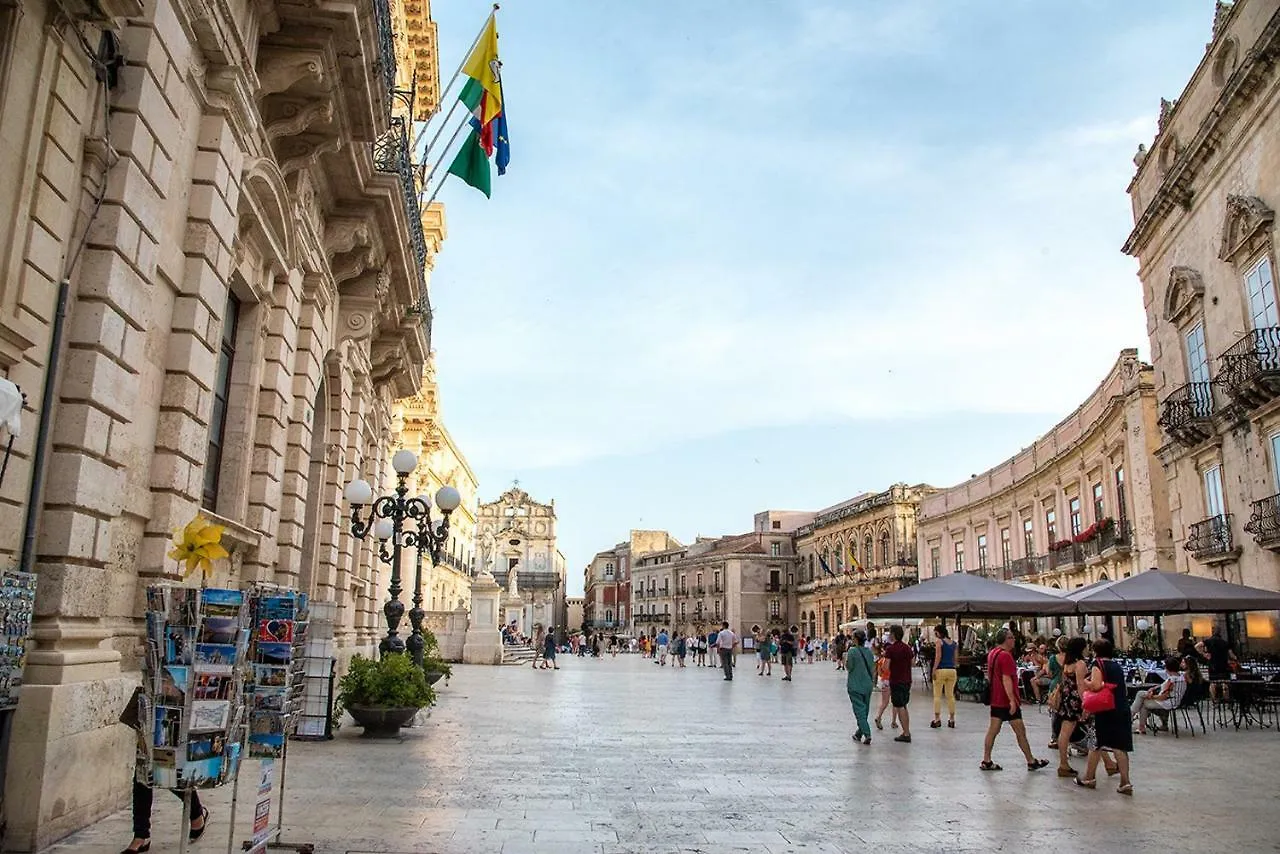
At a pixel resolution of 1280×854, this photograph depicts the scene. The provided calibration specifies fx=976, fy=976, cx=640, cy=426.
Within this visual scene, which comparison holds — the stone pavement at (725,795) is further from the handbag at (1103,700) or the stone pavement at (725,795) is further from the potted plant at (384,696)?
the handbag at (1103,700)

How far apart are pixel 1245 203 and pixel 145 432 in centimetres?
1998

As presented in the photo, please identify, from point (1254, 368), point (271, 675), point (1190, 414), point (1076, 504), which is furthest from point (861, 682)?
point (1076, 504)

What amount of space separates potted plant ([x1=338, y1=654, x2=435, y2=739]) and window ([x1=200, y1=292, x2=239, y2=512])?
8.48 feet

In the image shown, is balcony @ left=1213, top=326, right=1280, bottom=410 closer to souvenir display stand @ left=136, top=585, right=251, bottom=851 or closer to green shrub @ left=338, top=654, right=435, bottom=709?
green shrub @ left=338, top=654, right=435, bottom=709

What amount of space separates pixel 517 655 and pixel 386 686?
28.8m

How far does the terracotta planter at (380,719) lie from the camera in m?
11.3

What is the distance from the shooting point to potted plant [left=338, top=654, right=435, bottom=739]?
11273 millimetres

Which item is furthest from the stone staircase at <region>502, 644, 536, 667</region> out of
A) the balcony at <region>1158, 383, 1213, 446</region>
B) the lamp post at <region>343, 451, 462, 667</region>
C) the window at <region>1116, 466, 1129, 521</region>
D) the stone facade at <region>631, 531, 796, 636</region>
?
the stone facade at <region>631, 531, 796, 636</region>

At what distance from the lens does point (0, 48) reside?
5.95 metres

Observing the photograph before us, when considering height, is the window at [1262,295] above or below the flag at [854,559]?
above

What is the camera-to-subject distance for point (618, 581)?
110 m

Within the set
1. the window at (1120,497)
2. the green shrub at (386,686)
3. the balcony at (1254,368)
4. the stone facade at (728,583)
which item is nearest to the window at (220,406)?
the green shrub at (386,686)

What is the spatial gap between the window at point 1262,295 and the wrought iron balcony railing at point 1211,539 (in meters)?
4.23

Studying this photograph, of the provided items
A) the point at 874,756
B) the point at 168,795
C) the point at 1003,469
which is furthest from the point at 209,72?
the point at 1003,469
